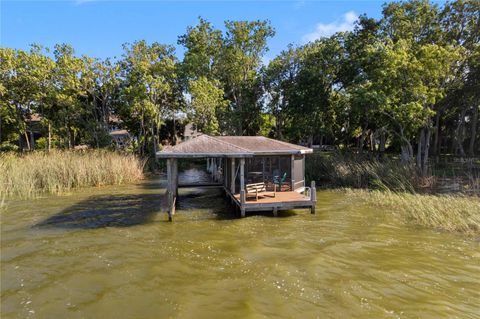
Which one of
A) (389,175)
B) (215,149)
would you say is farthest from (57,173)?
(389,175)

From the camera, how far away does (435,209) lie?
13914 millimetres

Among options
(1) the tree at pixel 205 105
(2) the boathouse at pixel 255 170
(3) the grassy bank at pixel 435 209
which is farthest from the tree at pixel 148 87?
(3) the grassy bank at pixel 435 209

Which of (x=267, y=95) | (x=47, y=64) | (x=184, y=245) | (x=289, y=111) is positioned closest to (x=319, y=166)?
(x=289, y=111)

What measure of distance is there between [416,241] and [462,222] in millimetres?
2565

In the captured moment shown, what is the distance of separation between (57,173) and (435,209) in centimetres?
2010

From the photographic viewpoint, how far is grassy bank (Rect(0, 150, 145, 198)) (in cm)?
1839

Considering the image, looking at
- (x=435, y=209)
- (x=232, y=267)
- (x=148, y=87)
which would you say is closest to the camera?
(x=232, y=267)

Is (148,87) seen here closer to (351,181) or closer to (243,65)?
(243,65)

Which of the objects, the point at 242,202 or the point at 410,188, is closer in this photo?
the point at 242,202

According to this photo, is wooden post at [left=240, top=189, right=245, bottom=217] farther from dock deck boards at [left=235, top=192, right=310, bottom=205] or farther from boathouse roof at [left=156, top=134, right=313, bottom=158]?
boathouse roof at [left=156, top=134, right=313, bottom=158]

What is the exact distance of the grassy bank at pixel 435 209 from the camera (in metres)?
12.3

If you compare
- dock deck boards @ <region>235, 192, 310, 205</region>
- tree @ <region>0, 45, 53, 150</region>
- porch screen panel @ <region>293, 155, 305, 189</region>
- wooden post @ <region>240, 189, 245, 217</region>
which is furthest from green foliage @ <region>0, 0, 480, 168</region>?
wooden post @ <region>240, 189, 245, 217</region>

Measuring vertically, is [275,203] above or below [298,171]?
below

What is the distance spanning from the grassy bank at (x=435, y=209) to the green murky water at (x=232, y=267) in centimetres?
83
